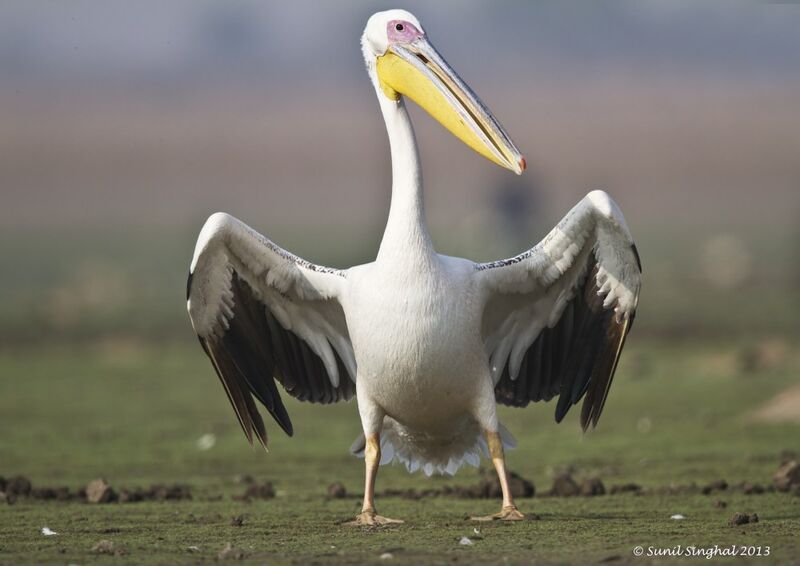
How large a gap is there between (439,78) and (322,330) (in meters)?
1.82

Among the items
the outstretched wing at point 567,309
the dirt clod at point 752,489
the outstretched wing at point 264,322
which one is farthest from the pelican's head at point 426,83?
the dirt clod at point 752,489

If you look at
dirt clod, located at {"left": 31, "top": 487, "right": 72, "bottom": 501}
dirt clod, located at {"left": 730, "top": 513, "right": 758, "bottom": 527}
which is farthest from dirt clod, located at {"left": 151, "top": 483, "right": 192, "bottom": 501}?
dirt clod, located at {"left": 730, "top": 513, "right": 758, "bottom": 527}

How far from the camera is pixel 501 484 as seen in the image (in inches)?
379

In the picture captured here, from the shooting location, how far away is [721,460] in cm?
1258

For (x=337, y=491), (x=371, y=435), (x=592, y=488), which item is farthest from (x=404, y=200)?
(x=592, y=488)

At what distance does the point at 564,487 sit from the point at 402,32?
3231 millimetres

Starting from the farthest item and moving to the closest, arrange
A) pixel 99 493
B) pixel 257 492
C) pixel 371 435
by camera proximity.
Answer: pixel 257 492
pixel 99 493
pixel 371 435

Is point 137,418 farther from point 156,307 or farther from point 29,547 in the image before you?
point 156,307

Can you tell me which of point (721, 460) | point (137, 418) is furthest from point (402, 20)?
point (137, 418)

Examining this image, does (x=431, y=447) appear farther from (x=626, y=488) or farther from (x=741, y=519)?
(x=741, y=519)

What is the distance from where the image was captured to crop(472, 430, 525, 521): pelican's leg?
30.4 ft

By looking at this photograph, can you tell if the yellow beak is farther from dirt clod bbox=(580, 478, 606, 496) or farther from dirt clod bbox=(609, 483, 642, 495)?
dirt clod bbox=(609, 483, 642, 495)

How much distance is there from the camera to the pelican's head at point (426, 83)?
31.8 ft

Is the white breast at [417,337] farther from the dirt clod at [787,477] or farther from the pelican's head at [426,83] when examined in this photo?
the dirt clod at [787,477]
